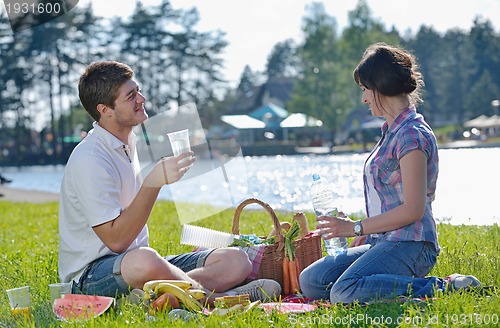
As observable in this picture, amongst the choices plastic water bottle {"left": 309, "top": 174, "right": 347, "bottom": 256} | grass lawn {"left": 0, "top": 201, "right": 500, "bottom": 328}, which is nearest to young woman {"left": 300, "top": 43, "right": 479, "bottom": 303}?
grass lawn {"left": 0, "top": 201, "right": 500, "bottom": 328}

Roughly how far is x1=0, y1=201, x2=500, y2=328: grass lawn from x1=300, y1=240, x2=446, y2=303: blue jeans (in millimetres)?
111

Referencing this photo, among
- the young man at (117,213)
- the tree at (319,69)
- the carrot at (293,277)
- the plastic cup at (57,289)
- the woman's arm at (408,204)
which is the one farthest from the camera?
the tree at (319,69)

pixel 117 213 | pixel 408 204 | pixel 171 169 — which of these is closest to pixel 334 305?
pixel 408 204

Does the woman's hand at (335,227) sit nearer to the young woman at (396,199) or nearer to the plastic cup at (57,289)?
the young woman at (396,199)

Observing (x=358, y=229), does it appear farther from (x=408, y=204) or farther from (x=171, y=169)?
(x=171, y=169)

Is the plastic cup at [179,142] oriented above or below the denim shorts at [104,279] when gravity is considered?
above

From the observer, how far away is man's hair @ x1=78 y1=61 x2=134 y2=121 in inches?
178

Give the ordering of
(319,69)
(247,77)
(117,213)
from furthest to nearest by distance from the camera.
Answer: (247,77) < (319,69) < (117,213)

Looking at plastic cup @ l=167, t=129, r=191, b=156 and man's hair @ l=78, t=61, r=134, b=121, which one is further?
man's hair @ l=78, t=61, r=134, b=121

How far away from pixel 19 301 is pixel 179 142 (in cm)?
123

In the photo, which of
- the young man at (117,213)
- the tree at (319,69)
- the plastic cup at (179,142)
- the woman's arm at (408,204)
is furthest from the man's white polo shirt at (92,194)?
Answer: the tree at (319,69)

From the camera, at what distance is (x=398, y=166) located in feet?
13.9

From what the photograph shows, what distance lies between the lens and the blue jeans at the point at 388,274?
4137mm

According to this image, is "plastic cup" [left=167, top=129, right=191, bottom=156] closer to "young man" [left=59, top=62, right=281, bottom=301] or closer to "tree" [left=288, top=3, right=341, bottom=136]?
"young man" [left=59, top=62, right=281, bottom=301]
